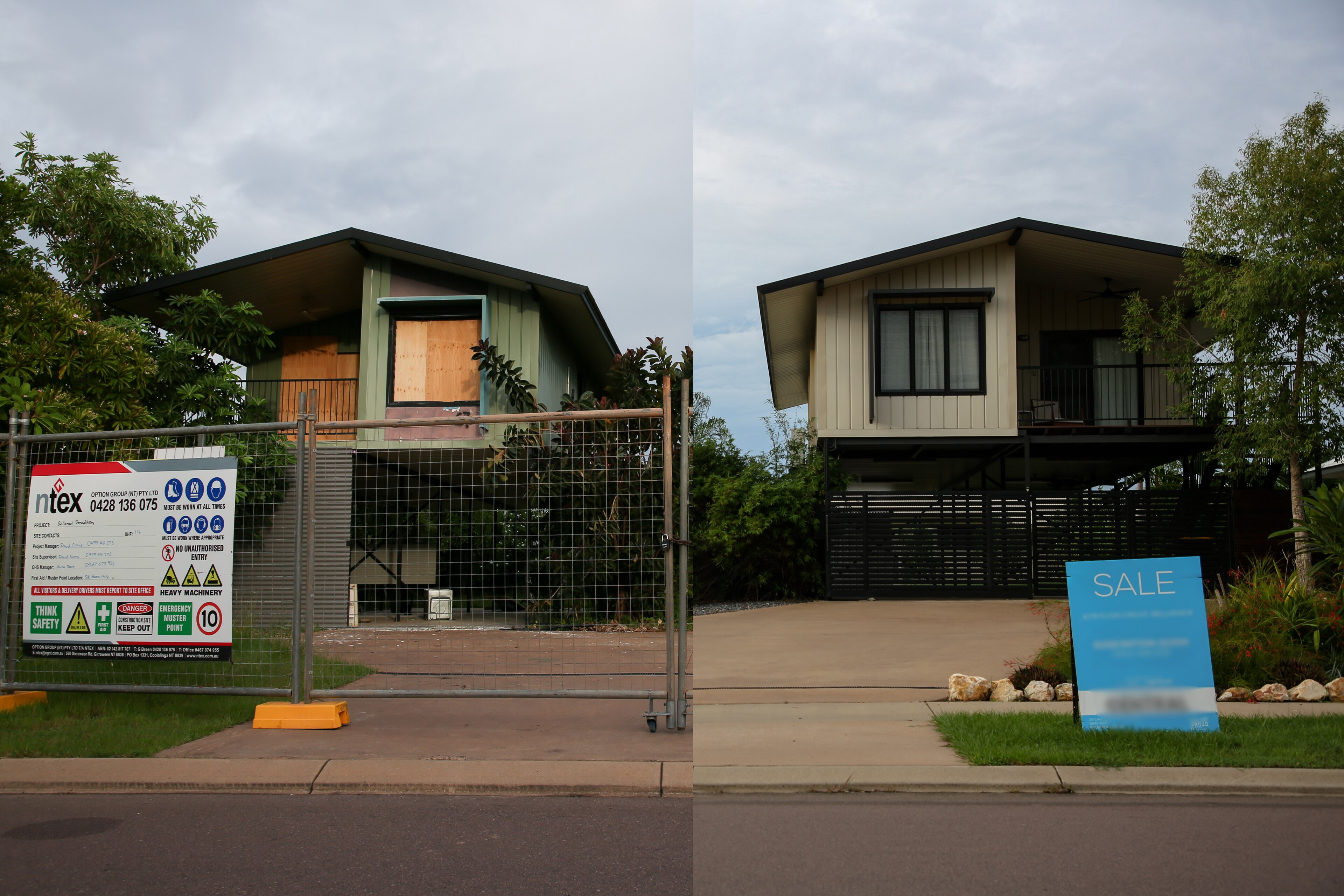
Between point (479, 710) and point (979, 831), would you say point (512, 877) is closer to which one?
point (979, 831)

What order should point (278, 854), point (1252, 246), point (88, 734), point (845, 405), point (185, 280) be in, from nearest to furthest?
point (278, 854) → point (88, 734) → point (1252, 246) → point (185, 280) → point (845, 405)

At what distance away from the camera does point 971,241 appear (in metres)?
18.5

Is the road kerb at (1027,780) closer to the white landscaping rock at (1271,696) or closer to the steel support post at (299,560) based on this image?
the white landscaping rock at (1271,696)

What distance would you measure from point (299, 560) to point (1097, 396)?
17.5 meters

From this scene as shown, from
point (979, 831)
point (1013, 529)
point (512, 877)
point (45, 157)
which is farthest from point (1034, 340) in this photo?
point (45, 157)

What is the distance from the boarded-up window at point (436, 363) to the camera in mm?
17625

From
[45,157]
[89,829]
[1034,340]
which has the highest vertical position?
[45,157]

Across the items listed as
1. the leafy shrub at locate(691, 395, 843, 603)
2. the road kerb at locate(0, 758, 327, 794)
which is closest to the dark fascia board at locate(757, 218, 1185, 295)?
the leafy shrub at locate(691, 395, 843, 603)

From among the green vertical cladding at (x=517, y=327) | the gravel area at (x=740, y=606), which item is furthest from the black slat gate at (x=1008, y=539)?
the green vertical cladding at (x=517, y=327)

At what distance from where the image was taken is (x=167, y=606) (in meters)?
7.20

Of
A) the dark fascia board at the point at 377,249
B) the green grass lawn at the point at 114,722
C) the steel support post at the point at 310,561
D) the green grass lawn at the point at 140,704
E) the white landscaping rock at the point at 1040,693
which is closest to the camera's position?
the green grass lawn at the point at 114,722

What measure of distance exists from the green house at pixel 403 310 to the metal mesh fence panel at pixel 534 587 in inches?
230

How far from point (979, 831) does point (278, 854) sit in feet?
11.2

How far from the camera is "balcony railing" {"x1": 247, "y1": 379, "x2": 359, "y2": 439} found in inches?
734
